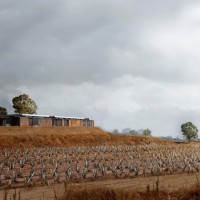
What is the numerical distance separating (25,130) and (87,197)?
4703 cm

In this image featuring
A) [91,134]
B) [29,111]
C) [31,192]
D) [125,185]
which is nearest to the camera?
[31,192]

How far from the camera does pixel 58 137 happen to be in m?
62.0

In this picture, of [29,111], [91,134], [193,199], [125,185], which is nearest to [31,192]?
[125,185]

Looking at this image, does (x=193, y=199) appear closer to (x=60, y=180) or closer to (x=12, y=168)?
(x=60, y=180)

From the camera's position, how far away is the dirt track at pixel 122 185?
19203 millimetres

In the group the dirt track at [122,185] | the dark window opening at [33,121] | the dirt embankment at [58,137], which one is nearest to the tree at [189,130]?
the dirt embankment at [58,137]

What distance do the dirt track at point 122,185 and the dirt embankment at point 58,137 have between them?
3196 centimetres

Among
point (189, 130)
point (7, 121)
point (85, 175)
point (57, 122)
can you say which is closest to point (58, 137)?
point (7, 121)

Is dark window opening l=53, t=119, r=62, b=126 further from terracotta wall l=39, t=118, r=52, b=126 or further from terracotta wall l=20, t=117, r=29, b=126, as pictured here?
terracotta wall l=20, t=117, r=29, b=126

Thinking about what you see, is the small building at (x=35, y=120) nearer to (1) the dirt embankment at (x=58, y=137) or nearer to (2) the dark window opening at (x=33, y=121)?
(2) the dark window opening at (x=33, y=121)

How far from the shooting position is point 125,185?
22.6 m

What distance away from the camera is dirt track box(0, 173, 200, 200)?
19.2m

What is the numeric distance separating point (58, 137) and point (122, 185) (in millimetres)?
40443

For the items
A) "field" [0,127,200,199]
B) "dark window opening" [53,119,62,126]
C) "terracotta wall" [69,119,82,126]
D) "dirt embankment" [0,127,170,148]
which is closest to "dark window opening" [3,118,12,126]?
"dirt embankment" [0,127,170,148]
